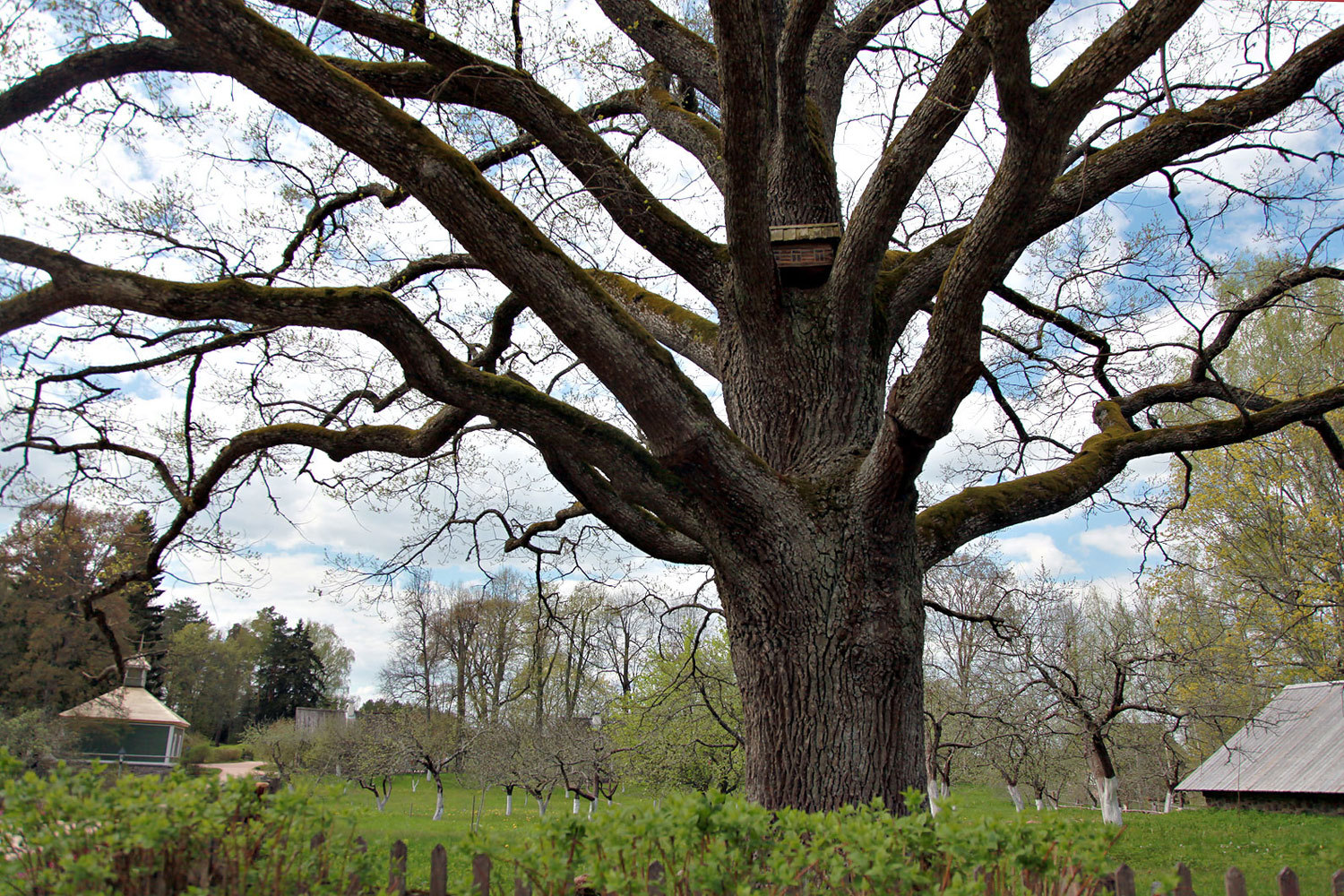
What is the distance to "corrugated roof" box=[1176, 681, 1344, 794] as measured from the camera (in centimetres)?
1722

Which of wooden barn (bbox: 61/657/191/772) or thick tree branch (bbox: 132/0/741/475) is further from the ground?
thick tree branch (bbox: 132/0/741/475)

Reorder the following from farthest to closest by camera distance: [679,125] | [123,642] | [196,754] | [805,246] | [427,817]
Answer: [196,754]
[427,817]
[123,642]
[679,125]
[805,246]

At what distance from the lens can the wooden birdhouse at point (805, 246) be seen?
5.16 m

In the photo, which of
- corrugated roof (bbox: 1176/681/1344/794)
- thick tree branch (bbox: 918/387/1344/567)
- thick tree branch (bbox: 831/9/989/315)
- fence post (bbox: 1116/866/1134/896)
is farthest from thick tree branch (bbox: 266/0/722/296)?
corrugated roof (bbox: 1176/681/1344/794)

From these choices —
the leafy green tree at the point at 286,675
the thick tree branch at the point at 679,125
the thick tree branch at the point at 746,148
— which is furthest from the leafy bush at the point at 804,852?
the leafy green tree at the point at 286,675

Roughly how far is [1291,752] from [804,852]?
73.7ft

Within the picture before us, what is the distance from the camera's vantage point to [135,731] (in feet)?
103

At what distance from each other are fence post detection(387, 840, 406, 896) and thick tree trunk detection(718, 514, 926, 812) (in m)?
2.02

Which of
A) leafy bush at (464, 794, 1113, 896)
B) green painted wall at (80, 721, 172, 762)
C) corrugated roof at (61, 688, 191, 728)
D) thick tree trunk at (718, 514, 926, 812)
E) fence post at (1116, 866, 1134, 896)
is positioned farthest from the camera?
green painted wall at (80, 721, 172, 762)

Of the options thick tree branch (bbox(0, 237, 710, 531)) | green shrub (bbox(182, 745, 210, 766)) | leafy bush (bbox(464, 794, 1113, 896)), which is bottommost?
green shrub (bbox(182, 745, 210, 766))

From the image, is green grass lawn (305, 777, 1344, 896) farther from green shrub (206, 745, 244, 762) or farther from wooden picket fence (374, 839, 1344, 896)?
green shrub (206, 745, 244, 762)

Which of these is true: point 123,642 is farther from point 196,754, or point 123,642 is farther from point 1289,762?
point 1289,762

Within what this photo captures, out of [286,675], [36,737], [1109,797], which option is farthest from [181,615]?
[1109,797]

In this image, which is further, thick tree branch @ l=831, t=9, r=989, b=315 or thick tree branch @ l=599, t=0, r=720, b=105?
thick tree branch @ l=599, t=0, r=720, b=105
